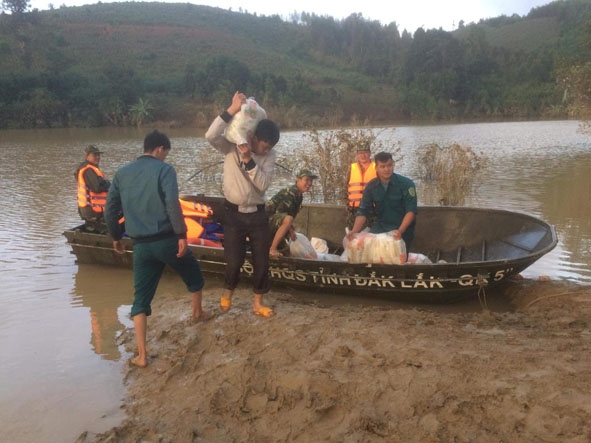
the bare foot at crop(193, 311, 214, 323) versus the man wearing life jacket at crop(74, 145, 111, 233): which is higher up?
the man wearing life jacket at crop(74, 145, 111, 233)

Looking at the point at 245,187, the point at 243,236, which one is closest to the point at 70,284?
the point at 243,236

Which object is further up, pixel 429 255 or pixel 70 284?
pixel 429 255

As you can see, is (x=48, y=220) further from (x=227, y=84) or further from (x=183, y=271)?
(x=227, y=84)

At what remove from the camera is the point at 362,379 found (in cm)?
357

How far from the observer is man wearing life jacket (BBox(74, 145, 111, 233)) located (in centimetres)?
697

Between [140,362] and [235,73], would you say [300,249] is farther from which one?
[235,73]

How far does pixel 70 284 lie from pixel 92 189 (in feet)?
4.10

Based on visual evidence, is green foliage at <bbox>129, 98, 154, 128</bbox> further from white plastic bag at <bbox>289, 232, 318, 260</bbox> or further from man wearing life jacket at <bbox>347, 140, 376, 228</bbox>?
white plastic bag at <bbox>289, 232, 318, 260</bbox>

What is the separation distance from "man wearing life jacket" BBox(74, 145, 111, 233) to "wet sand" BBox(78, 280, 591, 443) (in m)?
2.71

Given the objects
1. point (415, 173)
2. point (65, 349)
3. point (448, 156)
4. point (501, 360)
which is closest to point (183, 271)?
point (65, 349)

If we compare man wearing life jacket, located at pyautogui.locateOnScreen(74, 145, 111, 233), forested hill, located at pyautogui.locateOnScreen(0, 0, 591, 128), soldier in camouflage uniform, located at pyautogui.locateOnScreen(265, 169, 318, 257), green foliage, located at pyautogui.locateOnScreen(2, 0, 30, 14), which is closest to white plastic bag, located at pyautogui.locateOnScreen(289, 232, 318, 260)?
soldier in camouflage uniform, located at pyautogui.locateOnScreen(265, 169, 318, 257)

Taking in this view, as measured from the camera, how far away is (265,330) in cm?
452

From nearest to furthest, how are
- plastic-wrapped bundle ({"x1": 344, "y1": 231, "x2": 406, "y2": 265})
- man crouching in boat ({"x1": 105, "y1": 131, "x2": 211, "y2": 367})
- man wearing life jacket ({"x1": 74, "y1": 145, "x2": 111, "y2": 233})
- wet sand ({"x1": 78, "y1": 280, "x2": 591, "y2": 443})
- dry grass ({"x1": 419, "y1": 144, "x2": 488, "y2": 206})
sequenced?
wet sand ({"x1": 78, "y1": 280, "x2": 591, "y2": 443}), man crouching in boat ({"x1": 105, "y1": 131, "x2": 211, "y2": 367}), plastic-wrapped bundle ({"x1": 344, "y1": 231, "x2": 406, "y2": 265}), man wearing life jacket ({"x1": 74, "y1": 145, "x2": 111, "y2": 233}), dry grass ({"x1": 419, "y1": 144, "x2": 488, "y2": 206})

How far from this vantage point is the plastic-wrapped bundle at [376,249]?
5.50 metres
